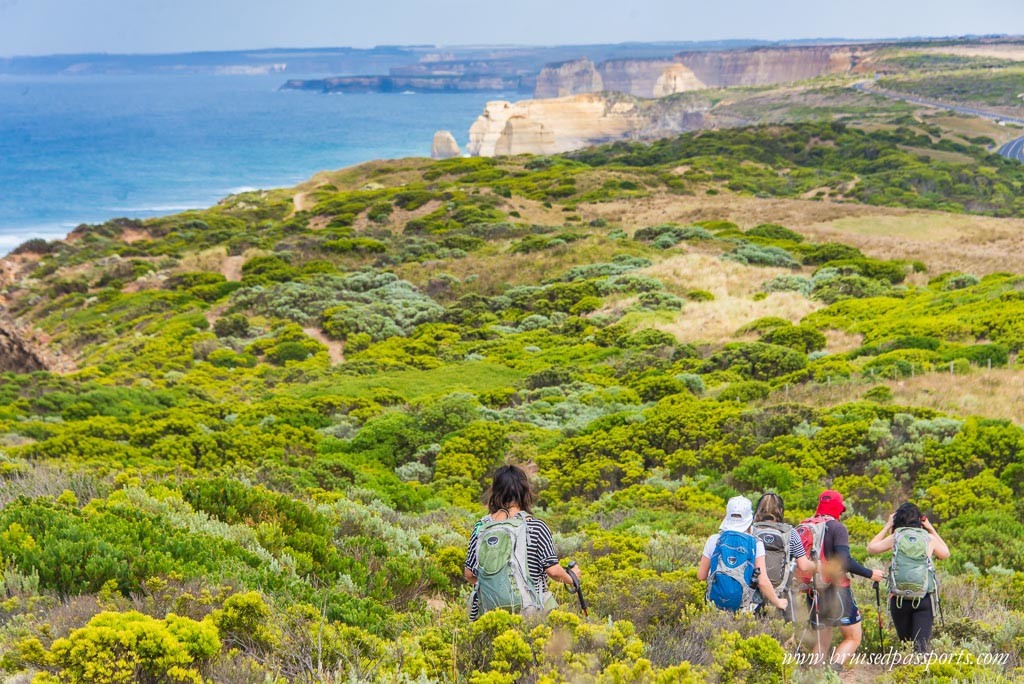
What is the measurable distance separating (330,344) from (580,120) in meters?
124

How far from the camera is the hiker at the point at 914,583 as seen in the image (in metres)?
5.56

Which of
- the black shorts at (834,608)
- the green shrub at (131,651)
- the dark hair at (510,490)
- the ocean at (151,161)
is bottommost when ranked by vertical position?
the ocean at (151,161)

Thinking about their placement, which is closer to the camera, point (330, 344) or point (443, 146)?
point (330, 344)

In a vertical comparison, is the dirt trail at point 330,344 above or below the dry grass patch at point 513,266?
below

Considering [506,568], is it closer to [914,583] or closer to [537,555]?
[537,555]

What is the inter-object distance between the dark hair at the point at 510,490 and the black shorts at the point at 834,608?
2.27m

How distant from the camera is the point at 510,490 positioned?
16.0 feet

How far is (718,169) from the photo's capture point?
57.9 m

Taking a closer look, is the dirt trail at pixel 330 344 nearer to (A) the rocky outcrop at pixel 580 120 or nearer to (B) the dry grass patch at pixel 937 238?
(B) the dry grass patch at pixel 937 238

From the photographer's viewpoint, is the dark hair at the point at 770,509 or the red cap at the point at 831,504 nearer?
the dark hair at the point at 770,509

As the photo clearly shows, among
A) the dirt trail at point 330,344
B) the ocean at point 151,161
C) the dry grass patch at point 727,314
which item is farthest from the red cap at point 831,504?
the ocean at point 151,161

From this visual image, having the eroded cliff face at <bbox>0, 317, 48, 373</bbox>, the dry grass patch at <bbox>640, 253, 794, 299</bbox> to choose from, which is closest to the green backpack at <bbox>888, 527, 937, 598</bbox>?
the dry grass patch at <bbox>640, 253, 794, 299</bbox>

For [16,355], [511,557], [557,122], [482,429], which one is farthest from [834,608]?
[557,122]

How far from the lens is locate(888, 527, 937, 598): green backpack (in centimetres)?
555
